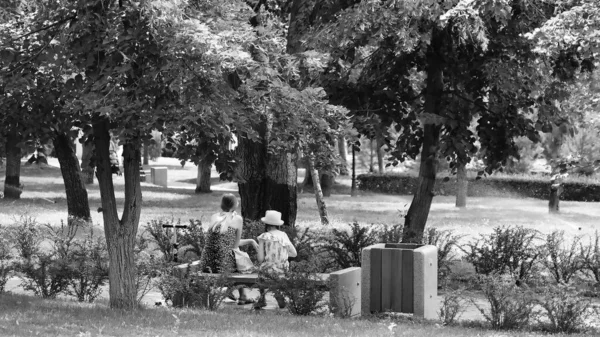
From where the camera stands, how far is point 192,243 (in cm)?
1444

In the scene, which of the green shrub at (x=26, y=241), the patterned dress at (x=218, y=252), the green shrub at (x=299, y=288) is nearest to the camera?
the green shrub at (x=299, y=288)

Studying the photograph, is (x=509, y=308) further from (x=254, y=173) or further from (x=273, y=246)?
(x=254, y=173)

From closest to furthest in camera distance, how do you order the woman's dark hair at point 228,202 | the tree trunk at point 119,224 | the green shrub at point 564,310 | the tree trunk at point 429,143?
the green shrub at point 564,310
the tree trunk at point 119,224
the woman's dark hair at point 228,202
the tree trunk at point 429,143

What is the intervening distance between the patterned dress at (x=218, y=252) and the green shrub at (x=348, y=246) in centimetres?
284

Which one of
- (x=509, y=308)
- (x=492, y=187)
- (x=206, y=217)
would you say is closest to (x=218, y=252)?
(x=509, y=308)

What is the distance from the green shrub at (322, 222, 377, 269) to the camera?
13891 millimetres

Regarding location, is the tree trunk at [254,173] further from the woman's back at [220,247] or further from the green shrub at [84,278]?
the woman's back at [220,247]

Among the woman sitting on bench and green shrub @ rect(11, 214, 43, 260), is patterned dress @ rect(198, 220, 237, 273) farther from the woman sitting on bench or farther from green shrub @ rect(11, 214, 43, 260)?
green shrub @ rect(11, 214, 43, 260)

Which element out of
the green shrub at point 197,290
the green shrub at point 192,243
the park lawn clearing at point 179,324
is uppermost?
the green shrub at point 192,243

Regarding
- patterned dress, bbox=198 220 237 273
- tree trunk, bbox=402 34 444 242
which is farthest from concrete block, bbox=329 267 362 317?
tree trunk, bbox=402 34 444 242

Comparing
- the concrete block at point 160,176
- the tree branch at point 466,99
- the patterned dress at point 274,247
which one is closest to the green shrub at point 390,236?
the tree branch at point 466,99

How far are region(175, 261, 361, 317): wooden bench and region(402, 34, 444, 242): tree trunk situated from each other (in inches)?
173

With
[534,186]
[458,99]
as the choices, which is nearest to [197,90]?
[458,99]

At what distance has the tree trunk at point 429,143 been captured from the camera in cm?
1529
